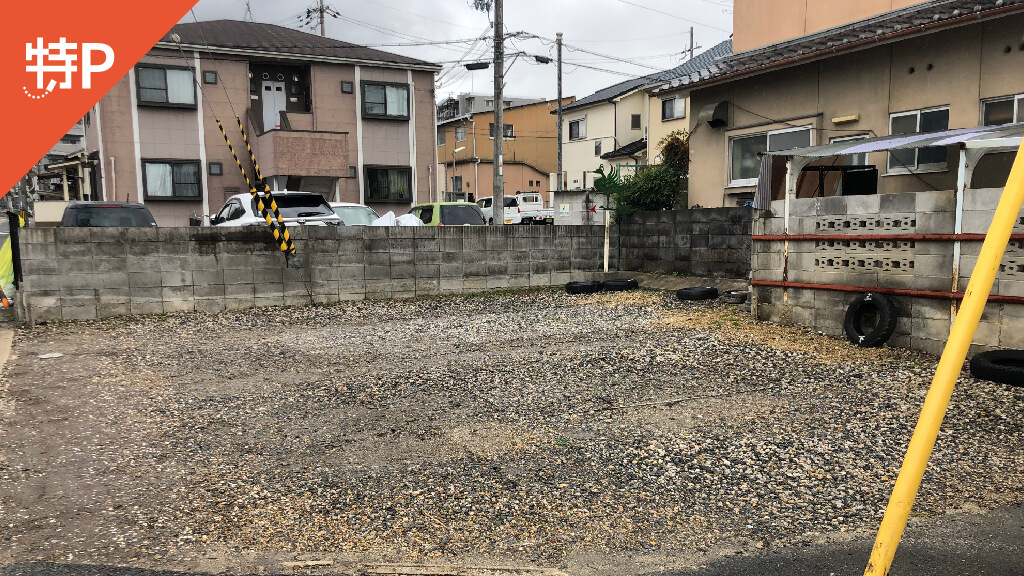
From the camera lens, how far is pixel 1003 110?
896 centimetres

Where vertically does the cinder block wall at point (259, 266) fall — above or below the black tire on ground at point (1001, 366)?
above

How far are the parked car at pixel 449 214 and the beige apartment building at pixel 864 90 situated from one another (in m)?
5.32

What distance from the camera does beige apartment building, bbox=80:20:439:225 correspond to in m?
20.2

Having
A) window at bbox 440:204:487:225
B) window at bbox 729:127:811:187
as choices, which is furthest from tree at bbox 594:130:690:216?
window at bbox 440:204:487:225

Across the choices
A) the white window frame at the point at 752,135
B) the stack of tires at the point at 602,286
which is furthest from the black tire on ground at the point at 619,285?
the white window frame at the point at 752,135

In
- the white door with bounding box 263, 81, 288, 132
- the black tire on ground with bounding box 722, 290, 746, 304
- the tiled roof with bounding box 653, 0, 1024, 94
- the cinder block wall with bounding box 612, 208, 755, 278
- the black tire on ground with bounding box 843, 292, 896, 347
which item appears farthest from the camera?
the white door with bounding box 263, 81, 288, 132

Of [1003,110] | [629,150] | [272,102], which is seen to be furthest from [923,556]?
[629,150]

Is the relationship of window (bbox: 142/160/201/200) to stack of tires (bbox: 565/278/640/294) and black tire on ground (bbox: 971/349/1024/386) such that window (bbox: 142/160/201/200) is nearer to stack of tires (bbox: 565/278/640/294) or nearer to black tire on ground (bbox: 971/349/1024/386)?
stack of tires (bbox: 565/278/640/294)

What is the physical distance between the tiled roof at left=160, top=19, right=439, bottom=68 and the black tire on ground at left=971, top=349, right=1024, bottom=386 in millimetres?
20536

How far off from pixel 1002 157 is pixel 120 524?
10.4m

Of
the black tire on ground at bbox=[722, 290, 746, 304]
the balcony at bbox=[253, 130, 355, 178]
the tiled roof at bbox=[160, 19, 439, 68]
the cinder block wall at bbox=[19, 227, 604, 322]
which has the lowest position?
the black tire on ground at bbox=[722, 290, 746, 304]

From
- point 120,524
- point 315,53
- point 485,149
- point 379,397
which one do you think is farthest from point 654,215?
point 485,149

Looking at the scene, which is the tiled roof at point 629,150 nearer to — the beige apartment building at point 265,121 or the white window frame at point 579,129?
the white window frame at point 579,129

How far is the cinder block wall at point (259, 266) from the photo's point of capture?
938 centimetres
